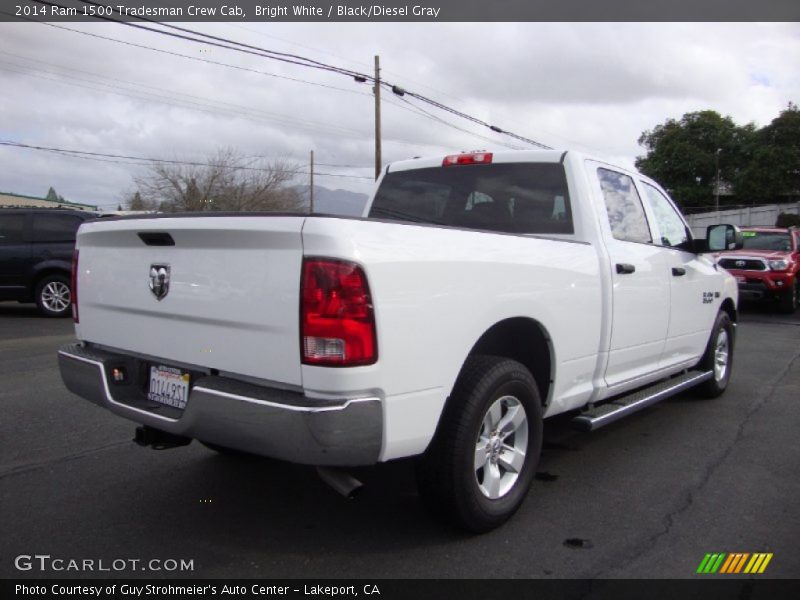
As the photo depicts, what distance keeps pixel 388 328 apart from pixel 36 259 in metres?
10.9

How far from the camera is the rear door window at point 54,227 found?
450 inches

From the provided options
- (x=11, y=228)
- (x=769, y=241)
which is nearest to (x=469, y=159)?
(x=11, y=228)

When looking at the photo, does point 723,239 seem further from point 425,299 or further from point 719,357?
point 425,299

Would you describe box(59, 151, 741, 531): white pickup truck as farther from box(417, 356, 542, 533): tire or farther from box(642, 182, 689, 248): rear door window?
A: box(642, 182, 689, 248): rear door window

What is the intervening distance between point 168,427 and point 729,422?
4435 mm

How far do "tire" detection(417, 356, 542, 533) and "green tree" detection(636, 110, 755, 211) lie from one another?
52792 mm

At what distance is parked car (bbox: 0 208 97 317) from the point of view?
11.2m

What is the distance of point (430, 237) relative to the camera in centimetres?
267

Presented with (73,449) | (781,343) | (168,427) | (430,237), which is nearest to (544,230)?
(430,237)

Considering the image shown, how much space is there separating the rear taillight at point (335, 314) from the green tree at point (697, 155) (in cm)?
5378

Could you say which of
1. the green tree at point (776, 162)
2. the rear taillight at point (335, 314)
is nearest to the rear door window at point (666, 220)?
the rear taillight at point (335, 314)

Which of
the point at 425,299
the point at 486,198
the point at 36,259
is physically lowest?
the point at 36,259

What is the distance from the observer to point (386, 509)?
3.39 meters

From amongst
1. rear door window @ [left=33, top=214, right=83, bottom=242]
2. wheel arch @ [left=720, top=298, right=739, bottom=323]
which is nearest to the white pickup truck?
wheel arch @ [left=720, top=298, right=739, bottom=323]
